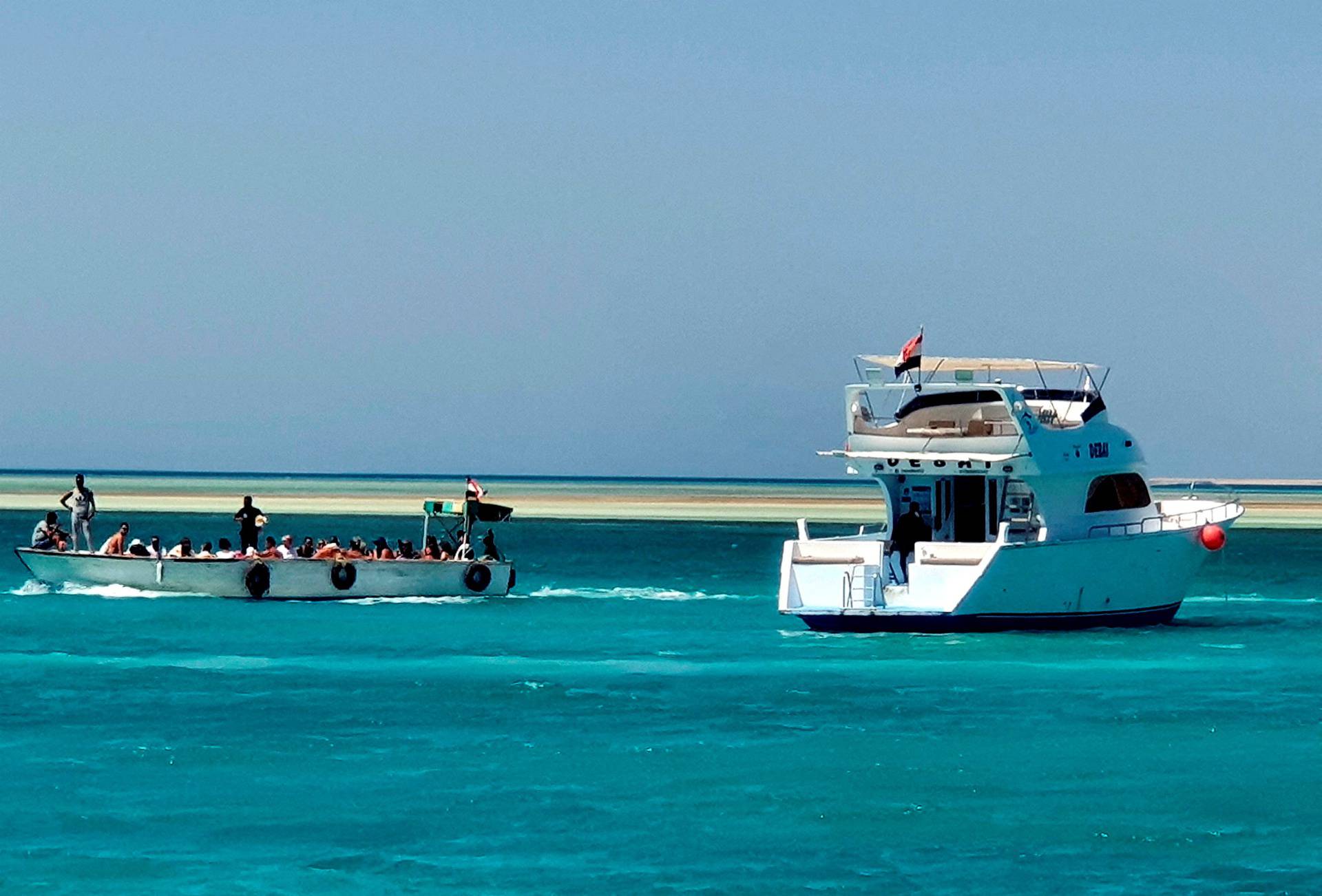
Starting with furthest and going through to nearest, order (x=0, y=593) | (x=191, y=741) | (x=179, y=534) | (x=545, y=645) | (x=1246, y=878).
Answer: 1. (x=179, y=534)
2. (x=0, y=593)
3. (x=545, y=645)
4. (x=191, y=741)
5. (x=1246, y=878)

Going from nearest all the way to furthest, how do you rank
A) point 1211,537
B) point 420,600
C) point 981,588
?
point 981,588, point 1211,537, point 420,600

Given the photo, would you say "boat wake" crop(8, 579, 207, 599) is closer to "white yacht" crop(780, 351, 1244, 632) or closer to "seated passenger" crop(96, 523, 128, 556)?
"seated passenger" crop(96, 523, 128, 556)

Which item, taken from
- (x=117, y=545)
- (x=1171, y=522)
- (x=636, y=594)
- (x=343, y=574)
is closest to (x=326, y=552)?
(x=343, y=574)

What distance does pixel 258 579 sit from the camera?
156 ft

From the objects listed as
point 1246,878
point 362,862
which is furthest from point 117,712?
point 1246,878

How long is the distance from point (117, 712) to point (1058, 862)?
13.8 m

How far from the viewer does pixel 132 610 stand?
45.0m

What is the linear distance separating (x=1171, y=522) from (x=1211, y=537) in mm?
1056

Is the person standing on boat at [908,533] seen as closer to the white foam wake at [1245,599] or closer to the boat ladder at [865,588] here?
the boat ladder at [865,588]

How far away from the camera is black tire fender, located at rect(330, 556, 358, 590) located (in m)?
47.7

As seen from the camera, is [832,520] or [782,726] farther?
[832,520]

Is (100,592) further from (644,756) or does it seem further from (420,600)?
(644,756)

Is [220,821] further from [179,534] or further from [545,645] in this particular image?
[179,534]

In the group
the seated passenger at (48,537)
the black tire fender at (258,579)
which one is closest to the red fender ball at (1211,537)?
the black tire fender at (258,579)
